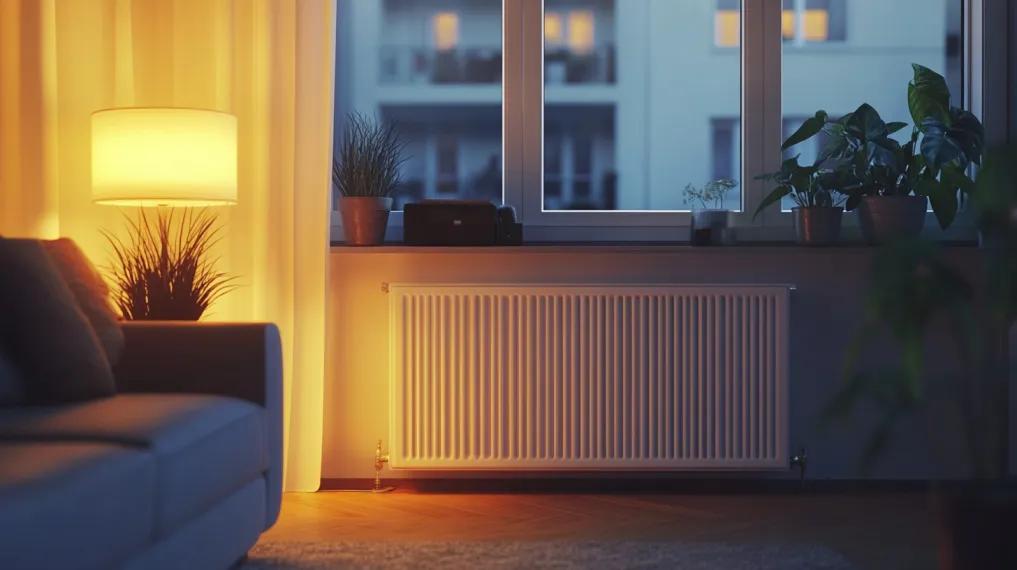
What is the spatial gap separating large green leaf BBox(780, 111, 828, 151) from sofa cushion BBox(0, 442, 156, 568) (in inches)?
103

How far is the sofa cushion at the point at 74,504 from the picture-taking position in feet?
4.91

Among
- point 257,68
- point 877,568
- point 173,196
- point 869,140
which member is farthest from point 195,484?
point 869,140

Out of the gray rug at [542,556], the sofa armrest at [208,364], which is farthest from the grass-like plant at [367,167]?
the gray rug at [542,556]

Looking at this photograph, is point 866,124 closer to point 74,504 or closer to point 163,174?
point 163,174

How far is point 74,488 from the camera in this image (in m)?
1.64

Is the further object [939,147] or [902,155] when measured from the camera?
[902,155]

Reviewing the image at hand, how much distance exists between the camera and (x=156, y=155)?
10.2 ft

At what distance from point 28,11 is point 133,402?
1.77 m

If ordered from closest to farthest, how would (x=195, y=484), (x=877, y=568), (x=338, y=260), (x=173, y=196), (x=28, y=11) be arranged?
(x=195, y=484)
(x=877, y=568)
(x=173, y=196)
(x=28, y=11)
(x=338, y=260)

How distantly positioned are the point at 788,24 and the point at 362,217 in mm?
1752

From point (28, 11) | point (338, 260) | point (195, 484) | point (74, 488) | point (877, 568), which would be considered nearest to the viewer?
point (74, 488)

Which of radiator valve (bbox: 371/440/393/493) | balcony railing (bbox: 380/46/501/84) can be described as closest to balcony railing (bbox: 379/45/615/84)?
balcony railing (bbox: 380/46/501/84)

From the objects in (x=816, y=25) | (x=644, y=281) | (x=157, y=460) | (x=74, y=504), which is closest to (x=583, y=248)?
(x=644, y=281)

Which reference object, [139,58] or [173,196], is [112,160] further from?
[139,58]
